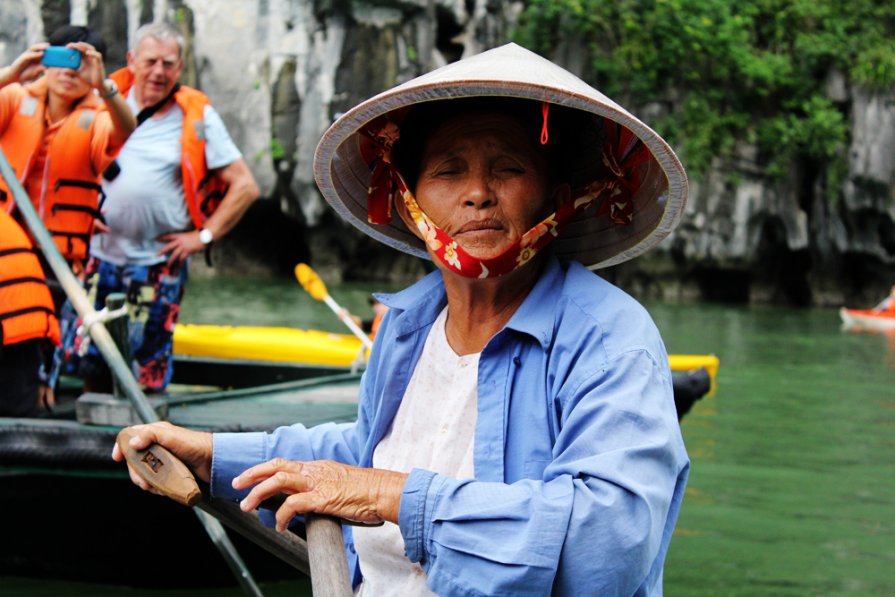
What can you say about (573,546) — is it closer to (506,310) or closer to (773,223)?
(506,310)

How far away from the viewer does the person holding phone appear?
3768 mm

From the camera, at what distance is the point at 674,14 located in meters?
19.2

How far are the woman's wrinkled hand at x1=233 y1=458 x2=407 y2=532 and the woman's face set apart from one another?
14.3 inches

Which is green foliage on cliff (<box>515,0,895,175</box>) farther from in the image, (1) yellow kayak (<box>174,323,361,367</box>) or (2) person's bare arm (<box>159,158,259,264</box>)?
(2) person's bare arm (<box>159,158,259,264</box>)

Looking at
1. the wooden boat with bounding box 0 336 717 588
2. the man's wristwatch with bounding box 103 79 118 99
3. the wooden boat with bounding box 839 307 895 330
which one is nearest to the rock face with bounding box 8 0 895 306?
the wooden boat with bounding box 839 307 895 330

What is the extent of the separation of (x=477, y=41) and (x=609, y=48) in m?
2.38

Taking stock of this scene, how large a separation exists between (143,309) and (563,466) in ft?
9.68

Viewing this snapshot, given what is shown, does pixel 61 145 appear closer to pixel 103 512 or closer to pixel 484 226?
pixel 103 512

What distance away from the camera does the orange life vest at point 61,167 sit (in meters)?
3.78

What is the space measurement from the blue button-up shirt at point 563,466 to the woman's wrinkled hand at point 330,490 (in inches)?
1.2

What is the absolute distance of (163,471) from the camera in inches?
57.1

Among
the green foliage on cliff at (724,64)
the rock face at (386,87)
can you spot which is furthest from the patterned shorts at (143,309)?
the green foliage on cliff at (724,64)

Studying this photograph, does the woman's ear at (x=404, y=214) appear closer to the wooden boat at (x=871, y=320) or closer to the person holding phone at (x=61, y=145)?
the person holding phone at (x=61, y=145)

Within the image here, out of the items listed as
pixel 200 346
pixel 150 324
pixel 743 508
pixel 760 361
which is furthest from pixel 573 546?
pixel 760 361
